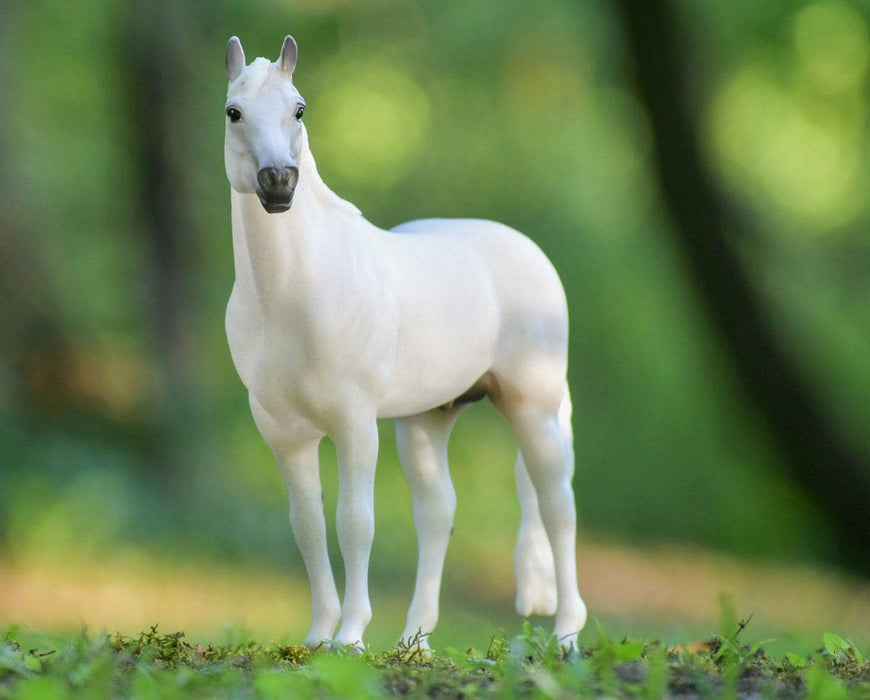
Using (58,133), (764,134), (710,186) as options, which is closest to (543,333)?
(710,186)

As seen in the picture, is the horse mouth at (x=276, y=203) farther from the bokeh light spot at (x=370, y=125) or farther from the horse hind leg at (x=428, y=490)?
the bokeh light spot at (x=370, y=125)

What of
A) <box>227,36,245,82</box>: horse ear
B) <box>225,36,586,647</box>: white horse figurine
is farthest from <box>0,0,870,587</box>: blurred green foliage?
<box>227,36,245,82</box>: horse ear

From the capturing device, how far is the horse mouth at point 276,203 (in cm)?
338

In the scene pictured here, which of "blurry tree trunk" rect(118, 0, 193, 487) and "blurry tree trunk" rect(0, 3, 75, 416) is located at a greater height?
"blurry tree trunk" rect(118, 0, 193, 487)

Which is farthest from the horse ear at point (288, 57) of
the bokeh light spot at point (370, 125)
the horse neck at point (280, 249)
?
the bokeh light spot at point (370, 125)

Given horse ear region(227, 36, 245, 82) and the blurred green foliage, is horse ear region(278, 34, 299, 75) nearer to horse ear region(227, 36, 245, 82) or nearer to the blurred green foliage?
horse ear region(227, 36, 245, 82)

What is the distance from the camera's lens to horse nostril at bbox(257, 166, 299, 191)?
11.0ft

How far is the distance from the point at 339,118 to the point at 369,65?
0.62 metres

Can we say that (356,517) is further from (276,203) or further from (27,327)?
(27,327)

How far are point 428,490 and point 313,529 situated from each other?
0.63 meters

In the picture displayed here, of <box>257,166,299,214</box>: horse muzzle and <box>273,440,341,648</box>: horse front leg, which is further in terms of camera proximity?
<box>273,440,341,648</box>: horse front leg

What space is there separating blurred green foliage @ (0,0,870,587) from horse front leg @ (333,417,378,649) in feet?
12.1

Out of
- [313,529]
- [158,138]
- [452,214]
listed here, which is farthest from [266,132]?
[452,214]

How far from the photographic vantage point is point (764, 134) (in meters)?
10.4
